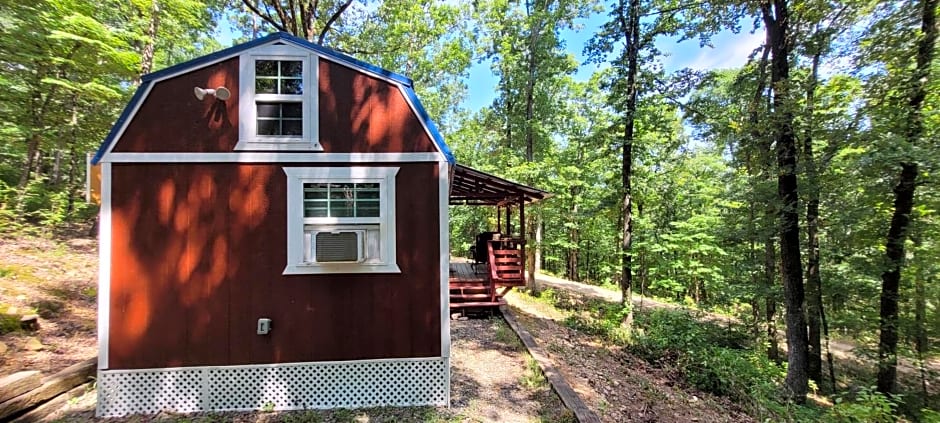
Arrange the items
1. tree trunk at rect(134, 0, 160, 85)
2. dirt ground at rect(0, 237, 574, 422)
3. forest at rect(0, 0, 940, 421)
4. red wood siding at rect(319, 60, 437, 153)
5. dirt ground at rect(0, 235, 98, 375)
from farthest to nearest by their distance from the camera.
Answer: tree trunk at rect(134, 0, 160, 85) → forest at rect(0, 0, 940, 421) → dirt ground at rect(0, 235, 98, 375) → red wood siding at rect(319, 60, 437, 153) → dirt ground at rect(0, 237, 574, 422)

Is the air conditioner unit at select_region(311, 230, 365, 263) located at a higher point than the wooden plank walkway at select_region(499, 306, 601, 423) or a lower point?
higher

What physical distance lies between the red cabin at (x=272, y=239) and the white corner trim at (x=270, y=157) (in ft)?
0.05

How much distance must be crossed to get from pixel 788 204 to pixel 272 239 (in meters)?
8.31

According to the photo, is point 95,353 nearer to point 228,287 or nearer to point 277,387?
point 228,287

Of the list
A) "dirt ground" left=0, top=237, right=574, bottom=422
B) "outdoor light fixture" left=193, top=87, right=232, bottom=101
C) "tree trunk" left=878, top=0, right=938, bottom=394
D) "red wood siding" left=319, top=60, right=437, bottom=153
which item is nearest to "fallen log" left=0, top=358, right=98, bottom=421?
"dirt ground" left=0, top=237, right=574, bottom=422

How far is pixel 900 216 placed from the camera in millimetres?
6391

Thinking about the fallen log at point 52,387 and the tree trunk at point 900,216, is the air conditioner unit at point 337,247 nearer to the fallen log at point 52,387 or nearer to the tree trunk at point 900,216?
the fallen log at point 52,387

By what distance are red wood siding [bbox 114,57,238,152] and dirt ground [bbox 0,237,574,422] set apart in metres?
2.95

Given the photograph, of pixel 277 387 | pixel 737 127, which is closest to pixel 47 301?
pixel 277 387

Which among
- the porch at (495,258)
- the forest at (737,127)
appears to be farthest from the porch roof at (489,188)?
the forest at (737,127)

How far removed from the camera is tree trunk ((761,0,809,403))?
6184mm

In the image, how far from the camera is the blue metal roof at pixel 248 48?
3.86 m

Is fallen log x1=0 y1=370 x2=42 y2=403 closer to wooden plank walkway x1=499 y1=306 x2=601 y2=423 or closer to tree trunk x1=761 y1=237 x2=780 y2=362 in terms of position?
wooden plank walkway x1=499 y1=306 x2=601 y2=423

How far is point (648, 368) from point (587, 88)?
1206cm
